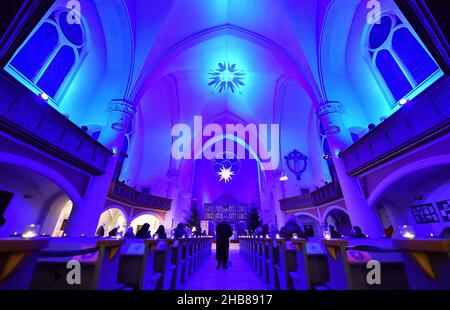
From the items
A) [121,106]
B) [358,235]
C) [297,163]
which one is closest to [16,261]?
[358,235]

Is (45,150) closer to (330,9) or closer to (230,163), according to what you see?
(330,9)

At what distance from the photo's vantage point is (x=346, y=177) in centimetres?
788

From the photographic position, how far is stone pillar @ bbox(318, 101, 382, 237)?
690 centimetres

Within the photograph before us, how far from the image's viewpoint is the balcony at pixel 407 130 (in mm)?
4555

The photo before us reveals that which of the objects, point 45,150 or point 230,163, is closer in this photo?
point 45,150

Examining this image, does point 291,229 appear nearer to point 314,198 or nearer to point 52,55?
point 314,198

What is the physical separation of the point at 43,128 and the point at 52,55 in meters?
4.74

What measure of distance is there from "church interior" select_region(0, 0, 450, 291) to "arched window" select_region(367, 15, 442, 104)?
48 millimetres

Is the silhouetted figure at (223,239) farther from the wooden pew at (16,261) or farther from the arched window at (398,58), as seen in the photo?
the arched window at (398,58)

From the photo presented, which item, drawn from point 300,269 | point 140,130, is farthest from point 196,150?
point 300,269

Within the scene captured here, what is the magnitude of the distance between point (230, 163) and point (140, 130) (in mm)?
13996

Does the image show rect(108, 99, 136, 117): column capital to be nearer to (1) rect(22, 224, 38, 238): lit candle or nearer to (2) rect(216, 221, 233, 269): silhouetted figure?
(2) rect(216, 221, 233, 269): silhouetted figure
